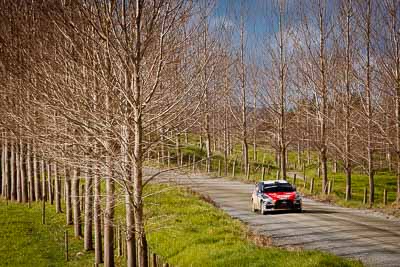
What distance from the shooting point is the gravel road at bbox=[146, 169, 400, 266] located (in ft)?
45.5

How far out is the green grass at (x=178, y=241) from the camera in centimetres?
1228

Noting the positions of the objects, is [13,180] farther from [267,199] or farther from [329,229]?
[329,229]

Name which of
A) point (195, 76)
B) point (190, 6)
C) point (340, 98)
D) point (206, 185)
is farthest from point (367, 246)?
point (206, 185)

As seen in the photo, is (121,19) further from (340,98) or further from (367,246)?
(340,98)

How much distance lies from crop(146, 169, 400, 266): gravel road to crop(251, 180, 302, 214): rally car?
39 centimetres

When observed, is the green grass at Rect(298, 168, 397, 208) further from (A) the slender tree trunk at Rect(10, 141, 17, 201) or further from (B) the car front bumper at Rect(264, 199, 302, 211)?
(A) the slender tree trunk at Rect(10, 141, 17, 201)

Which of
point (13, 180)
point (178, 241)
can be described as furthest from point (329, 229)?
point (13, 180)

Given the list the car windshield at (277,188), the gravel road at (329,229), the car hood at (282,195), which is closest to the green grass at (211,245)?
the gravel road at (329,229)

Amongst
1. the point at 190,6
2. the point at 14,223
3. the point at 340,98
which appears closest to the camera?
the point at 190,6

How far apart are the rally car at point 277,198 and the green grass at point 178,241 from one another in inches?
108

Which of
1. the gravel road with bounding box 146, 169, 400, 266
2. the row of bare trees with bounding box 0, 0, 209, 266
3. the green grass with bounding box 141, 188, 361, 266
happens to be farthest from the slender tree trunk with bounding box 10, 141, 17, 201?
the row of bare trees with bounding box 0, 0, 209, 266

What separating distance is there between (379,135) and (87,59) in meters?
17.4

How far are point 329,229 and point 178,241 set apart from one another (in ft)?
19.4

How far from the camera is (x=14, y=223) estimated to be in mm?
23688
